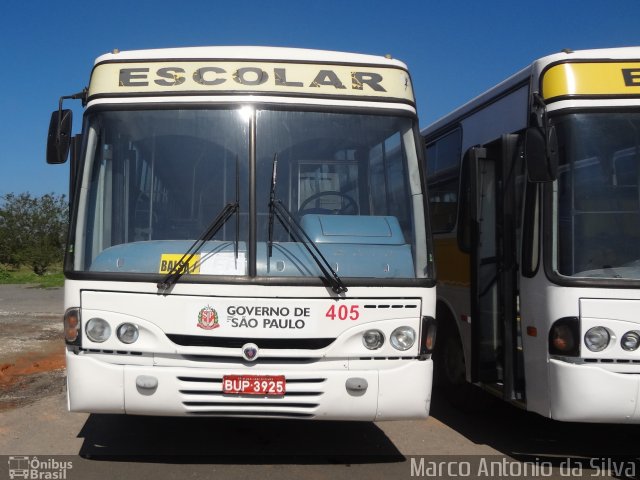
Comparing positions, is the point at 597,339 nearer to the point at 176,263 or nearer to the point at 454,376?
the point at 454,376

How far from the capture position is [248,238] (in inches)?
201

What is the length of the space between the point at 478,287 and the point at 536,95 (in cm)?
182

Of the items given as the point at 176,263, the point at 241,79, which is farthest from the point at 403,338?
the point at 241,79

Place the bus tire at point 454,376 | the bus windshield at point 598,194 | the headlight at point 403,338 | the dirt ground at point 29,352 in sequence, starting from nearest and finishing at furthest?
the headlight at point 403,338
the bus windshield at point 598,194
the bus tire at point 454,376
the dirt ground at point 29,352

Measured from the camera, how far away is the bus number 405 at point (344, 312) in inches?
196

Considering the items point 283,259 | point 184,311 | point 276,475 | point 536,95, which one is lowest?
point 276,475

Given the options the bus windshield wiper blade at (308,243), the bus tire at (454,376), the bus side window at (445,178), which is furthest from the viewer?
the bus side window at (445,178)

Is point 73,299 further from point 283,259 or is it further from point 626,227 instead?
point 626,227

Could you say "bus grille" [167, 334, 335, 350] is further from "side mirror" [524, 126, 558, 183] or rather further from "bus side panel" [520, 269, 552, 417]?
"side mirror" [524, 126, 558, 183]

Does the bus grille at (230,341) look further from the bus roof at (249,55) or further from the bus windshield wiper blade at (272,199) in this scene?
the bus roof at (249,55)

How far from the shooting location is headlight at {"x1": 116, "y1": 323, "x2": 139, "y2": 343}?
495 centimetres

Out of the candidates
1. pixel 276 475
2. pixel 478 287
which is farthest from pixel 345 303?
pixel 478 287

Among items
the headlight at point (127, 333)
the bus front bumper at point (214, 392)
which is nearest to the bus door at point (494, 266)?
the bus front bumper at point (214, 392)

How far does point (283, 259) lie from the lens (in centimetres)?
507
